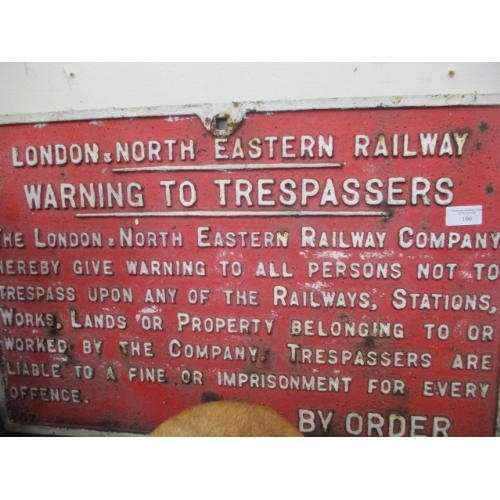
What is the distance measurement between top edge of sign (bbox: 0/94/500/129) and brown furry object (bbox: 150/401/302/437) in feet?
3.36

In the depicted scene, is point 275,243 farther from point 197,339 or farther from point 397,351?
point 397,351

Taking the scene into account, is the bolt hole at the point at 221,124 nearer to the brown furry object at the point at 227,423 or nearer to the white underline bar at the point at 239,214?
the white underline bar at the point at 239,214

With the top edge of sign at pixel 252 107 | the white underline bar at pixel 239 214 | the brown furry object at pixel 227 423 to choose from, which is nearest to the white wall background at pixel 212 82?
the top edge of sign at pixel 252 107

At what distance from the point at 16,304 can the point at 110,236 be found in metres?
0.53

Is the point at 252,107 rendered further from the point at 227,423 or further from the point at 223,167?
the point at 227,423

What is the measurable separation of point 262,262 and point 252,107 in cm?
59

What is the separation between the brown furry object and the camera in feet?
3.57

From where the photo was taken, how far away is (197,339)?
141 cm

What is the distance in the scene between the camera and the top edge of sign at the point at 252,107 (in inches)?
46.5

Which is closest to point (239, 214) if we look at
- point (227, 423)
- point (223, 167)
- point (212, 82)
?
point (223, 167)

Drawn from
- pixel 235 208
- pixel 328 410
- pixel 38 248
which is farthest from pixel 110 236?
pixel 328 410

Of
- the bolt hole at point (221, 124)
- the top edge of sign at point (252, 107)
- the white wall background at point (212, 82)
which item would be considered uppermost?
the white wall background at point (212, 82)

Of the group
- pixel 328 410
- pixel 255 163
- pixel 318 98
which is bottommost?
pixel 328 410

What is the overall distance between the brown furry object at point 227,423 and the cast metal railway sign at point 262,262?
0.26 m
